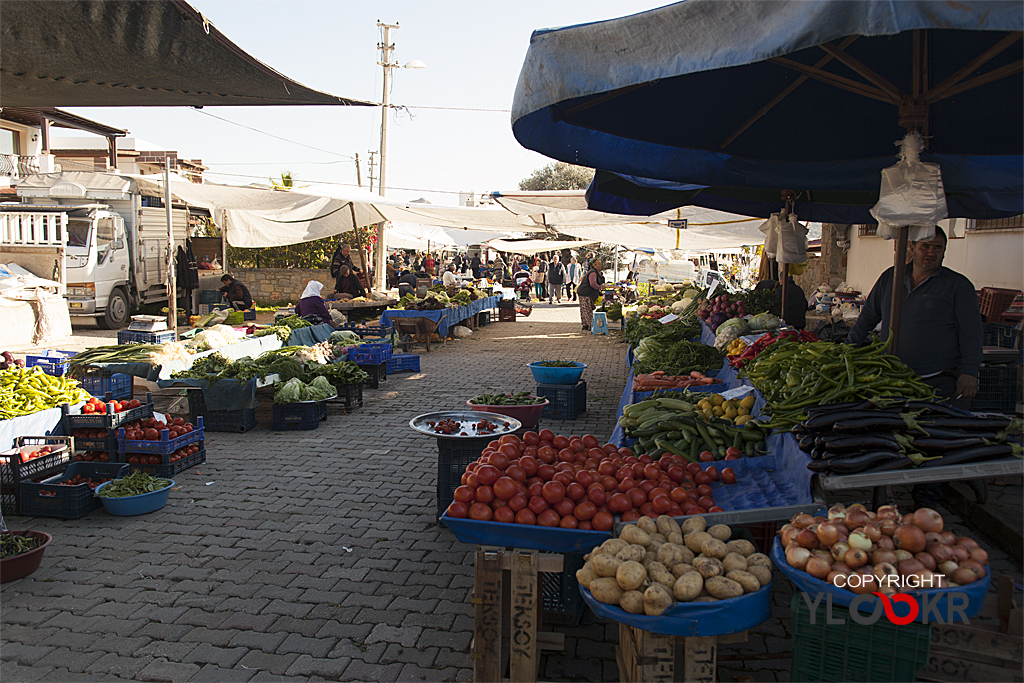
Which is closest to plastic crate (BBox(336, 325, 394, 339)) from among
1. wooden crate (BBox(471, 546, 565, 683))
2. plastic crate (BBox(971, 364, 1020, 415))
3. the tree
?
plastic crate (BBox(971, 364, 1020, 415))

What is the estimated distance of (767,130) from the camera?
5.08m

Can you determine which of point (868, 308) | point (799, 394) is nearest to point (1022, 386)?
point (868, 308)

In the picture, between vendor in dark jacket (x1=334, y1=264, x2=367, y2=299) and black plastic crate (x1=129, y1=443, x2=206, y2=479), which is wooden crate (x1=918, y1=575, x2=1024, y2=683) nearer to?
black plastic crate (x1=129, y1=443, x2=206, y2=479)

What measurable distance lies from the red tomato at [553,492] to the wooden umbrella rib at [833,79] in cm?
238

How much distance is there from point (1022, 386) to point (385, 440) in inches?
245

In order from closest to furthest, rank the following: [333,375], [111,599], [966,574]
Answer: [966,574] → [111,599] → [333,375]

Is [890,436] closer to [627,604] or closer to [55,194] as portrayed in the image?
[627,604]

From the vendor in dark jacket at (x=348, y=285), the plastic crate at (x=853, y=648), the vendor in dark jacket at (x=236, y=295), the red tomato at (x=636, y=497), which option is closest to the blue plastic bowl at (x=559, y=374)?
the red tomato at (x=636, y=497)

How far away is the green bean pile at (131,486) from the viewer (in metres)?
5.40

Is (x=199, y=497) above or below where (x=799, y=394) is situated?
below

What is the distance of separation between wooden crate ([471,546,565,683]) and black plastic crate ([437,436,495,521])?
2000 mm

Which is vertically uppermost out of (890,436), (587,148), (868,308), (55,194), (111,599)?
(55,194)

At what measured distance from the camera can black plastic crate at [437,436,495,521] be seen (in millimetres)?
5102

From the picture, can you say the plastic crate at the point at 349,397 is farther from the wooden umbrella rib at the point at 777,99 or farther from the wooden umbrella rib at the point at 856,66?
the wooden umbrella rib at the point at 856,66
